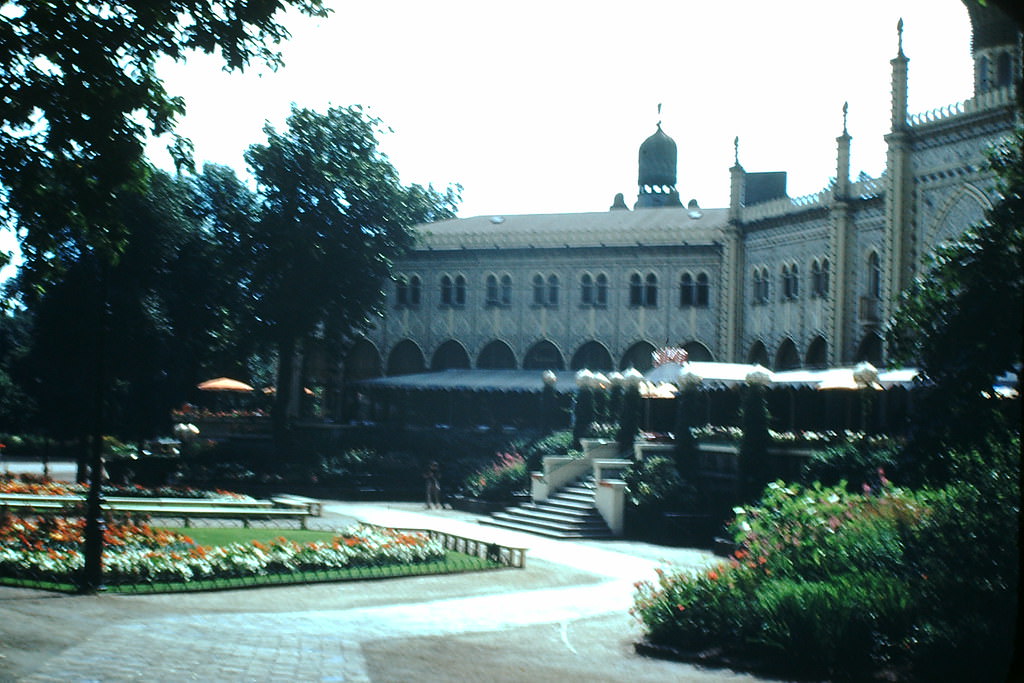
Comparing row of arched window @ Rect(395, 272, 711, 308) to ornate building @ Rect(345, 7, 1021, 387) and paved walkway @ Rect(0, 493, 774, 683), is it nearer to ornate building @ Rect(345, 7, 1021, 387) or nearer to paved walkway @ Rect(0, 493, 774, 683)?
ornate building @ Rect(345, 7, 1021, 387)

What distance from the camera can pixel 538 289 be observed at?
53469mm

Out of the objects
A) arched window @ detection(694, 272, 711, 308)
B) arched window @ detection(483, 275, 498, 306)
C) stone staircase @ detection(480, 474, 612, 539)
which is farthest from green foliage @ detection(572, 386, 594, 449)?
arched window @ detection(483, 275, 498, 306)

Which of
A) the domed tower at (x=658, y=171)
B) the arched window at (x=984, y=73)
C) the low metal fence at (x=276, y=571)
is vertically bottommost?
the low metal fence at (x=276, y=571)

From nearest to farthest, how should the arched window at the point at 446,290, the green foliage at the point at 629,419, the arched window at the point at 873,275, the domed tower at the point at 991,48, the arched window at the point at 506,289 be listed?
the green foliage at the point at 629,419, the domed tower at the point at 991,48, the arched window at the point at 873,275, the arched window at the point at 506,289, the arched window at the point at 446,290

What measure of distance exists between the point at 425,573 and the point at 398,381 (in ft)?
102

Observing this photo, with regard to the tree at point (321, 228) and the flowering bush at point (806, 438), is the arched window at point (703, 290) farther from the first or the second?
the flowering bush at point (806, 438)

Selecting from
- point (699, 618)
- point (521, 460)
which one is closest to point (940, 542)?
point (699, 618)

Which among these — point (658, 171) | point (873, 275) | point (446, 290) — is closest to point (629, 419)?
point (873, 275)

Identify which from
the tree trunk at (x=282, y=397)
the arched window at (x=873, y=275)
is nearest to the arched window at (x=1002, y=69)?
the arched window at (x=873, y=275)

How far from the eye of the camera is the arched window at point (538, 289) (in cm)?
5338

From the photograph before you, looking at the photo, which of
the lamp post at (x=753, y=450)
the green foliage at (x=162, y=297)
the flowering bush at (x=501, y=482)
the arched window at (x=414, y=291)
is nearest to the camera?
the lamp post at (x=753, y=450)

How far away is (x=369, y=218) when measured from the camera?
1854 inches

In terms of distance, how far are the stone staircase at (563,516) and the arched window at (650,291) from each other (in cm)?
1819

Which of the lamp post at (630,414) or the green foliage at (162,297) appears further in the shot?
the green foliage at (162,297)
